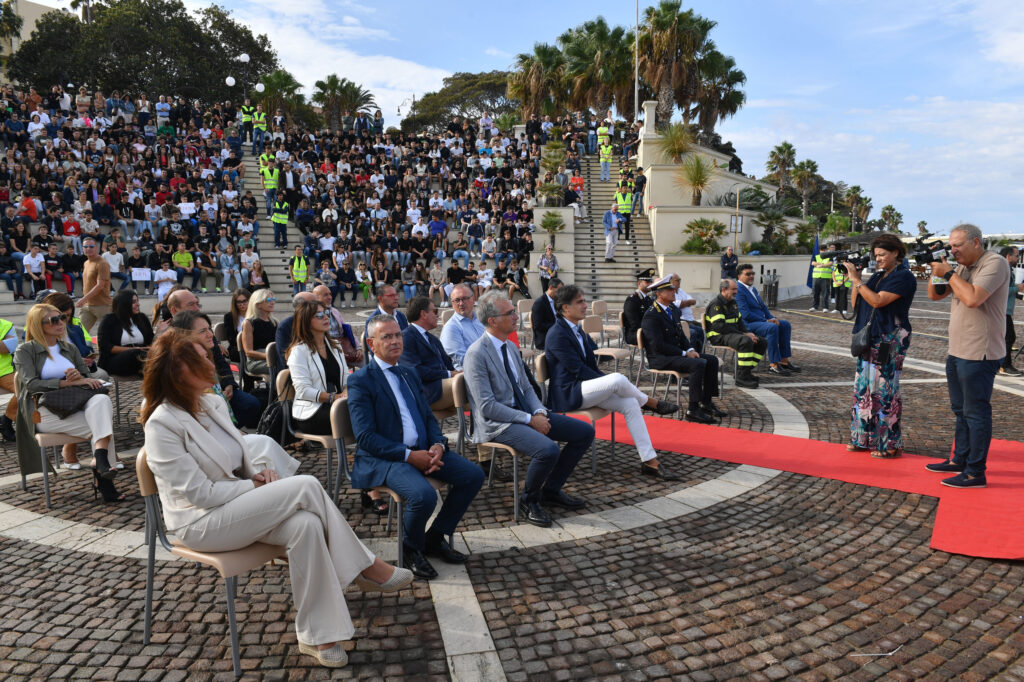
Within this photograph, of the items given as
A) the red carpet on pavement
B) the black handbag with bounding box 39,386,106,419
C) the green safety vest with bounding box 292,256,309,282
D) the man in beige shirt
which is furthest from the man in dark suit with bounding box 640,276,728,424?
the green safety vest with bounding box 292,256,309,282

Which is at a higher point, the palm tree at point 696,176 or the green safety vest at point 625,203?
the palm tree at point 696,176

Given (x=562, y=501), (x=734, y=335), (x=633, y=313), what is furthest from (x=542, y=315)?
(x=562, y=501)

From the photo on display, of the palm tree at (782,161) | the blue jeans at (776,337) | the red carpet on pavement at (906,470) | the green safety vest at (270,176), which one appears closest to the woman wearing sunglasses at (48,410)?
the red carpet on pavement at (906,470)

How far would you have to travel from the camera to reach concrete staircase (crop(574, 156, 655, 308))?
20.3 m

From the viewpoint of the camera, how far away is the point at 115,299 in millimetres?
6723

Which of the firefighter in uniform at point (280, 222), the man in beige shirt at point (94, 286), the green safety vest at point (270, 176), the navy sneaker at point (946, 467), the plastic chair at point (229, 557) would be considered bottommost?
the navy sneaker at point (946, 467)

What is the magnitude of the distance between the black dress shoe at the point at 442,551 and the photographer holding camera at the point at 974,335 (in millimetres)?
3869

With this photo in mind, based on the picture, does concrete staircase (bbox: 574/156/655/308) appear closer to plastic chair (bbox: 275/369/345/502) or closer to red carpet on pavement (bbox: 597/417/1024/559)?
red carpet on pavement (bbox: 597/417/1024/559)

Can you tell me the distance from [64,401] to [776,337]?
867 cm

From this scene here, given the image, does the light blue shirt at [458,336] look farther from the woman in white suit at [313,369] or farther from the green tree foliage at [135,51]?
the green tree foliage at [135,51]

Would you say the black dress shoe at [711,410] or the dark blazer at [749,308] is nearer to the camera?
the black dress shoe at [711,410]

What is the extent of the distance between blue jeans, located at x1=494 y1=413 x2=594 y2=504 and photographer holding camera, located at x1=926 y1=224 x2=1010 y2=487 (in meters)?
2.93

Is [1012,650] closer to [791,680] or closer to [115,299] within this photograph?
[791,680]

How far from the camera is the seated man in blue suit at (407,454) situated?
3689 mm
